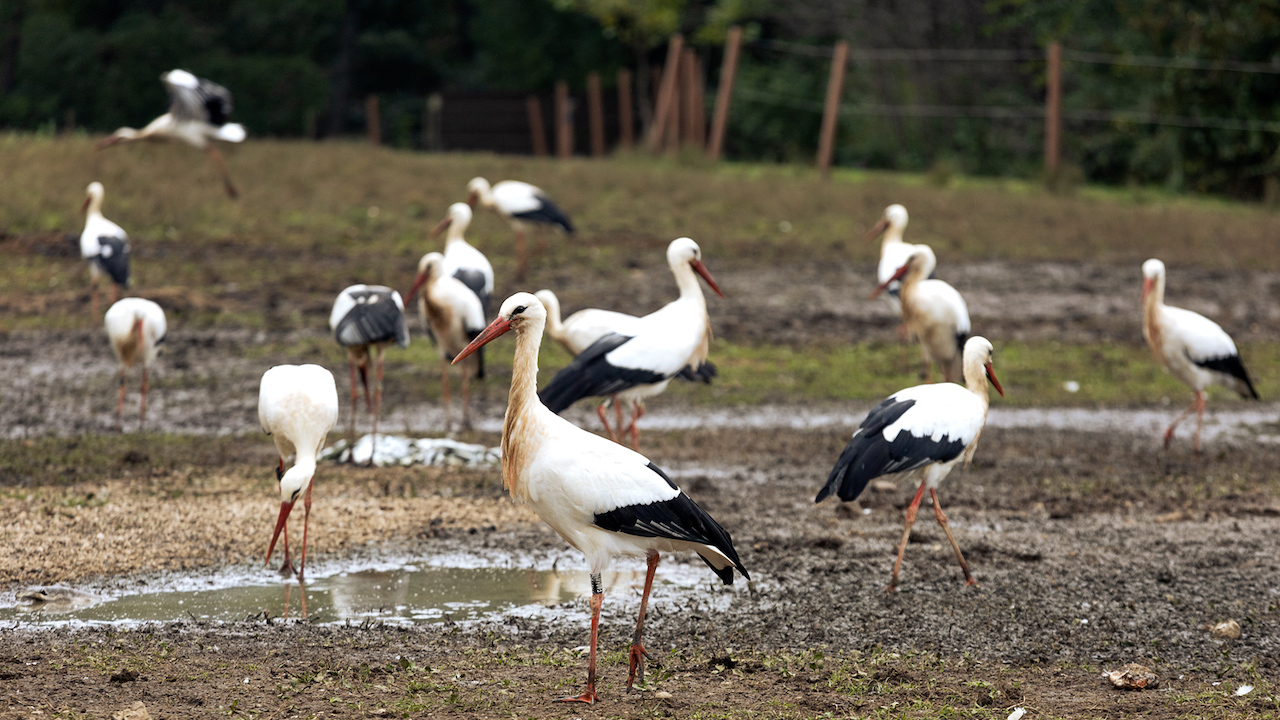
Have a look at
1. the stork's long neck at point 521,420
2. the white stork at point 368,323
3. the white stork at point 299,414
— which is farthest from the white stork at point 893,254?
the stork's long neck at point 521,420

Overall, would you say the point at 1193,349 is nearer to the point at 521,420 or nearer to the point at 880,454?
the point at 880,454

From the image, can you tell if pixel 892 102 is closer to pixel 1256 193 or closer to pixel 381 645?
pixel 1256 193

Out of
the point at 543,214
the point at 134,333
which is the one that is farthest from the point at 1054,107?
the point at 134,333

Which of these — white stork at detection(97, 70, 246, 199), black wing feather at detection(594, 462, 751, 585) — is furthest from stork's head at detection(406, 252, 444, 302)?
white stork at detection(97, 70, 246, 199)

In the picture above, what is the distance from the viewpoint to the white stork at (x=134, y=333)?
8.68 meters

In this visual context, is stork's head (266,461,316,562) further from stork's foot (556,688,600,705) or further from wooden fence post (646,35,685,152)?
wooden fence post (646,35,685,152)

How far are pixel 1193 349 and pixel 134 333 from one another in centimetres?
718

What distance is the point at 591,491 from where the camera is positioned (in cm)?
454

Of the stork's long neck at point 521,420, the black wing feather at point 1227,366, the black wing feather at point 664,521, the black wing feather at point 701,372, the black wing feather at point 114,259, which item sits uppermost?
the stork's long neck at point 521,420

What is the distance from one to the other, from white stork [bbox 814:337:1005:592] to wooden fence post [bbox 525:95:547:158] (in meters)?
25.6

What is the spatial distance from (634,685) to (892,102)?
23.4 meters

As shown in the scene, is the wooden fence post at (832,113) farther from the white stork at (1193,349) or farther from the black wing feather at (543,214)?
the white stork at (1193,349)

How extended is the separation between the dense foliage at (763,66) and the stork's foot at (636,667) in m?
17.7

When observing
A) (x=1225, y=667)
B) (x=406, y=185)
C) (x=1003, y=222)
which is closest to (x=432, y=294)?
(x=1225, y=667)
